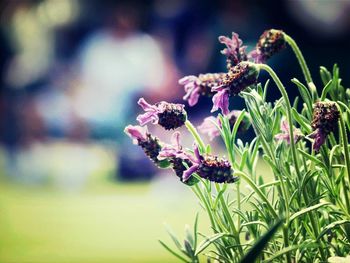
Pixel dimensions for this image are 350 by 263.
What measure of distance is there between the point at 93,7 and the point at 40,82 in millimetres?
713

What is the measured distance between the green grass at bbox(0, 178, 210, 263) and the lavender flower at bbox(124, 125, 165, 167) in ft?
4.25

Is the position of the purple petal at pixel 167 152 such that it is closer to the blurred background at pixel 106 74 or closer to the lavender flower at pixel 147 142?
the lavender flower at pixel 147 142

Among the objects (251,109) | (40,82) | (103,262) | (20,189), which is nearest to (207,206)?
(251,109)

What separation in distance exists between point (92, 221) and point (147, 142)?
6.72 ft

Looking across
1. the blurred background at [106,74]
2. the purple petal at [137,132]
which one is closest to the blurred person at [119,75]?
the blurred background at [106,74]

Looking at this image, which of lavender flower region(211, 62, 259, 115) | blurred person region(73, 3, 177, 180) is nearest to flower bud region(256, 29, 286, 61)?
lavender flower region(211, 62, 259, 115)

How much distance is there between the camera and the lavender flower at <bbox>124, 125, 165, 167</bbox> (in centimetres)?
61

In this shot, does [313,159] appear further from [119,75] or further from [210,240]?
[119,75]

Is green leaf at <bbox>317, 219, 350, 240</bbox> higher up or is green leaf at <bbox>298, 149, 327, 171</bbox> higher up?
green leaf at <bbox>298, 149, 327, 171</bbox>

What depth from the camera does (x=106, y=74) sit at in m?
4.13

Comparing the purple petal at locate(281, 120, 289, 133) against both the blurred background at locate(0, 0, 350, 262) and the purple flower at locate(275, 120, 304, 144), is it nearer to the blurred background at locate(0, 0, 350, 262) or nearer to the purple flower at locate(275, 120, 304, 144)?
the purple flower at locate(275, 120, 304, 144)

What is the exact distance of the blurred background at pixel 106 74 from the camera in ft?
10.9

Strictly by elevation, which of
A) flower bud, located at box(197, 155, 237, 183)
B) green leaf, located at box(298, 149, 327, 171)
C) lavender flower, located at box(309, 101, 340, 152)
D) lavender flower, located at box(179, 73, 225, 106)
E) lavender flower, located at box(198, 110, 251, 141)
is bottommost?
flower bud, located at box(197, 155, 237, 183)

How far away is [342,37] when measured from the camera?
3.89 metres
